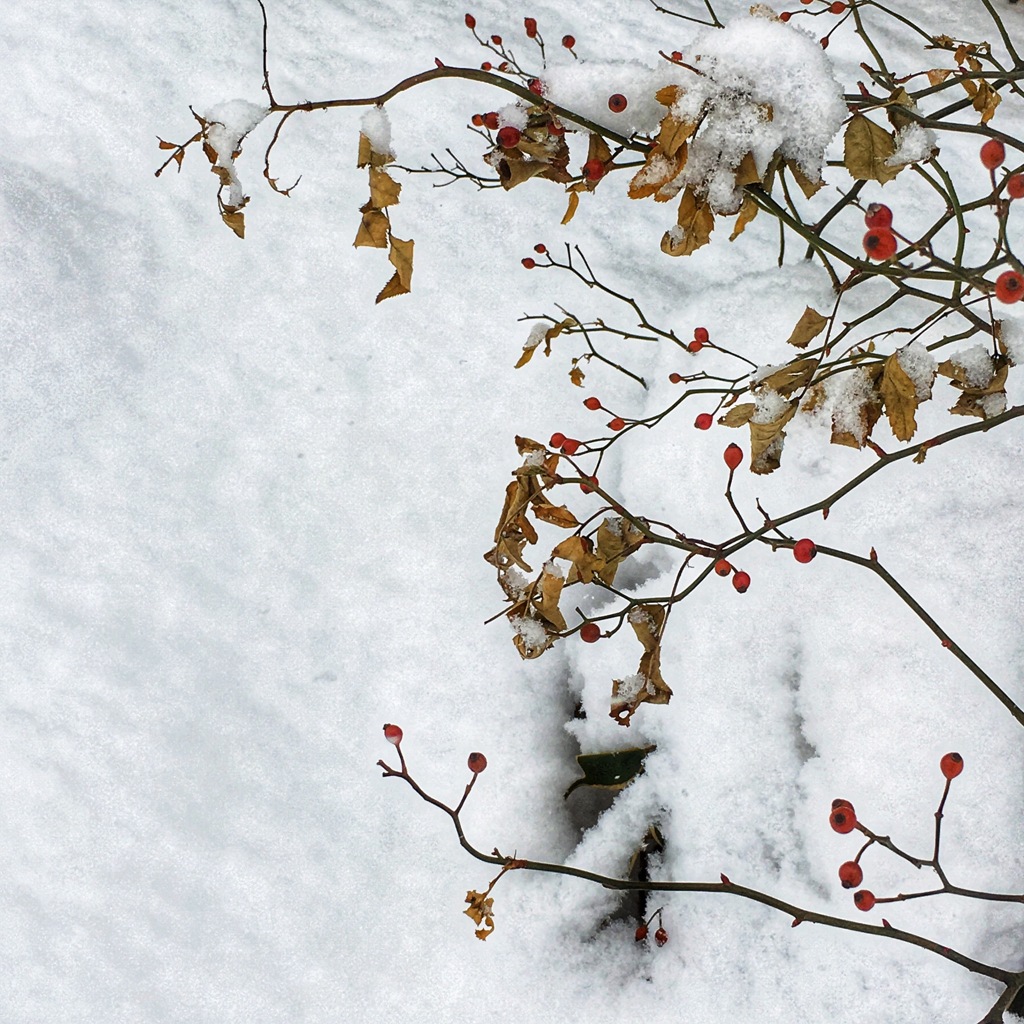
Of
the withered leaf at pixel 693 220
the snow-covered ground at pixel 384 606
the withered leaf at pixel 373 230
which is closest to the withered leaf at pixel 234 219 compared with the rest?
the withered leaf at pixel 373 230

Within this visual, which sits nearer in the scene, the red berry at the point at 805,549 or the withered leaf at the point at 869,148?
the withered leaf at the point at 869,148

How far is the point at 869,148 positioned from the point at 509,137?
267mm

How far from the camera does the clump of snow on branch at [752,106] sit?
61 centimetres

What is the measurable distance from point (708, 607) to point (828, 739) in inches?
8.5

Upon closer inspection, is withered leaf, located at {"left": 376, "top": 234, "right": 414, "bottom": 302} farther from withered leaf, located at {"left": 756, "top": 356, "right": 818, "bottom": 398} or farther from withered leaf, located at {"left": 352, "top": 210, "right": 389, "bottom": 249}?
withered leaf, located at {"left": 756, "top": 356, "right": 818, "bottom": 398}

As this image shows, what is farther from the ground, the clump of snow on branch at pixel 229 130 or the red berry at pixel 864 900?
the clump of snow on branch at pixel 229 130

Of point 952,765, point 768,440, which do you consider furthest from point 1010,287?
point 952,765

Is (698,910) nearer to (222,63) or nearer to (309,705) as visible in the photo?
(309,705)

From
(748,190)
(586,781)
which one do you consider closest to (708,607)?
(586,781)

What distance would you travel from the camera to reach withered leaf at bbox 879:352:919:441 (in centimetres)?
67

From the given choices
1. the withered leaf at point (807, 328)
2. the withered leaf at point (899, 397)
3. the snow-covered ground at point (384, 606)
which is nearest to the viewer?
the withered leaf at point (899, 397)

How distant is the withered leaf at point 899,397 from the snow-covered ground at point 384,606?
0.45m

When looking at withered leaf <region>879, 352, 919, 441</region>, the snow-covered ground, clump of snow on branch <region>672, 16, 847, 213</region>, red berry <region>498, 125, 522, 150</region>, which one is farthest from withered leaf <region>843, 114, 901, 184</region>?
the snow-covered ground

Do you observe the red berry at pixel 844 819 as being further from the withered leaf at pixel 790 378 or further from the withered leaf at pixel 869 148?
the withered leaf at pixel 869 148
